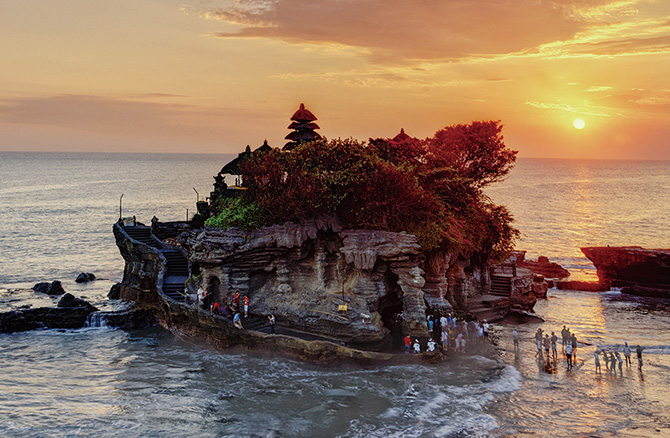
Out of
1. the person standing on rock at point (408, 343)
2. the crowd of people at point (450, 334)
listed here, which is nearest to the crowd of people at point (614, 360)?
the crowd of people at point (450, 334)

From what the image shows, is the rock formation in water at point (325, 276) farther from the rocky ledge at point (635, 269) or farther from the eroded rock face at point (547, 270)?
the eroded rock face at point (547, 270)

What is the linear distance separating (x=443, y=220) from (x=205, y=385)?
18597 mm

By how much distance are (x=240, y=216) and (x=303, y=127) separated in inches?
418

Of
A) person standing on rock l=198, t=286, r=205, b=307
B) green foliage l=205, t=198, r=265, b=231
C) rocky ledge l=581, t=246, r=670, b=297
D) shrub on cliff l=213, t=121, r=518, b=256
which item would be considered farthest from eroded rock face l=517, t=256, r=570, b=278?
person standing on rock l=198, t=286, r=205, b=307

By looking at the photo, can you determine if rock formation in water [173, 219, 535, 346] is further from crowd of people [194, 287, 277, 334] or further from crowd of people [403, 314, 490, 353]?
crowd of people [403, 314, 490, 353]

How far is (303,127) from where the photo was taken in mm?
42188

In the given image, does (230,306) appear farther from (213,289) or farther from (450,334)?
(450,334)

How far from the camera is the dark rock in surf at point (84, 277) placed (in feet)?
201

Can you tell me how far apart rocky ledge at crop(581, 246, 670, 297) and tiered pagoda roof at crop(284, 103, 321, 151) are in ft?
112

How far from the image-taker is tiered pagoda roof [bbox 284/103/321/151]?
41.9 meters

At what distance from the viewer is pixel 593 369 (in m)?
31.9

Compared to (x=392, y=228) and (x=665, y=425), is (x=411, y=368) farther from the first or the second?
(x=665, y=425)

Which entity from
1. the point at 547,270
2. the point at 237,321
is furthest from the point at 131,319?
the point at 547,270

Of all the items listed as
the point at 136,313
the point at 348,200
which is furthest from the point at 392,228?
the point at 136,313
